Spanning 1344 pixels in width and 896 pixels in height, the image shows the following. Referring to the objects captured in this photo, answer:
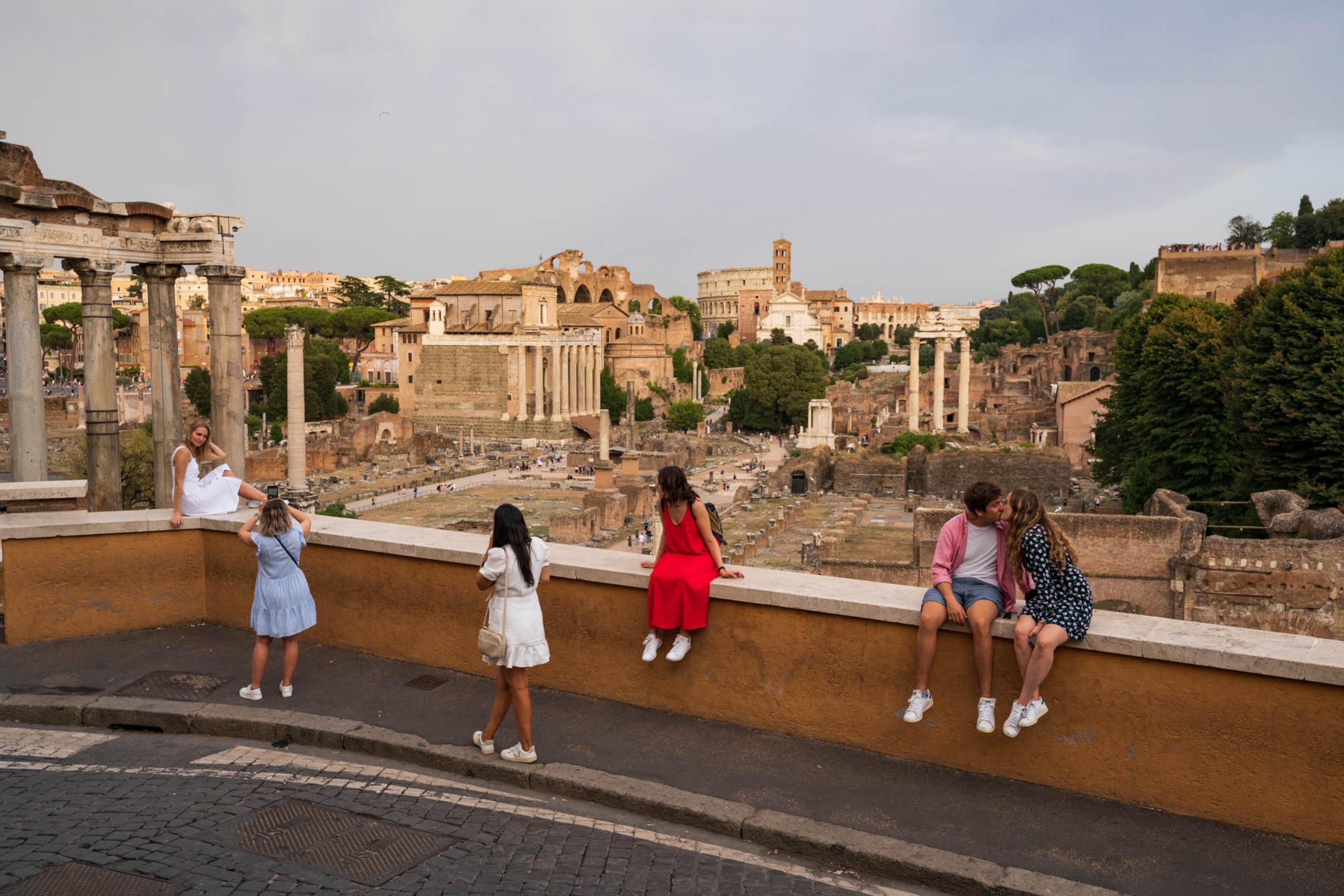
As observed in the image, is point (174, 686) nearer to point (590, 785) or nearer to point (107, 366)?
point (590, 785)

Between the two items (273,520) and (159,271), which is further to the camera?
(159,271)

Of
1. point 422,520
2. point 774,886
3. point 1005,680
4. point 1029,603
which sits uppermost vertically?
point 1029,603

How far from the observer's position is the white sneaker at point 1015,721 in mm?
3732

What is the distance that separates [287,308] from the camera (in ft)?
236

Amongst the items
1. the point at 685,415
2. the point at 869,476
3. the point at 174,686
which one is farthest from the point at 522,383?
the point at 174,686

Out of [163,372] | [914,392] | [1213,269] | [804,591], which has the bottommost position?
[804,591]

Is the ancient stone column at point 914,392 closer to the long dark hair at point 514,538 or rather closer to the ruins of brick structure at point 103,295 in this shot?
the ruins of brick structure at point 103,295

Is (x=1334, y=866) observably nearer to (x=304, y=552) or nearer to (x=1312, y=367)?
(x=304, y=552)

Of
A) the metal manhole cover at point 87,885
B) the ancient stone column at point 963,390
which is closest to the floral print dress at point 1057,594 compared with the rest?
the metal manhole cover at point 87,885

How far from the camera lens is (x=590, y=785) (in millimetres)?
3938

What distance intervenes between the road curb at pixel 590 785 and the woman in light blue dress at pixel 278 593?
0.72 feet

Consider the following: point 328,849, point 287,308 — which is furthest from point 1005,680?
point 287,308

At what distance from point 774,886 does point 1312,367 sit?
697 inches

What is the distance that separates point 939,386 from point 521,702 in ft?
126
